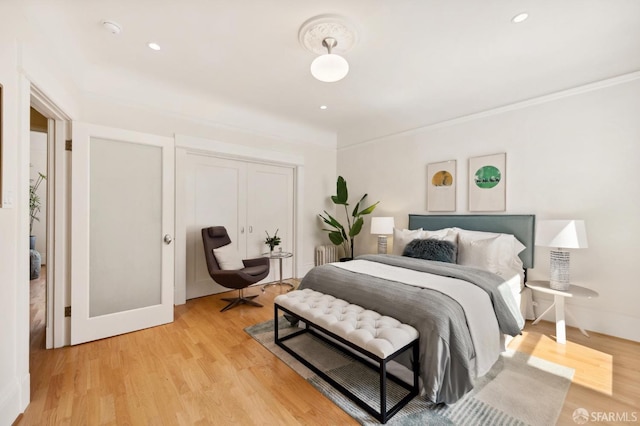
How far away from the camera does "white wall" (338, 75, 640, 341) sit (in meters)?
2.59

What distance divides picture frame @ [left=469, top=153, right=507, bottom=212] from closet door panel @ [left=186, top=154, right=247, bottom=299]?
10.6ft

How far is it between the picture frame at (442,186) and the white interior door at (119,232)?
11.0 ft

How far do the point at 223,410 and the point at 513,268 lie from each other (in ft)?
10.0

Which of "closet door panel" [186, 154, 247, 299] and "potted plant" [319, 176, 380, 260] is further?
"potted plant" [319, 176, 380, 260]

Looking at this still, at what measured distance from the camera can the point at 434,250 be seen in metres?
3.09

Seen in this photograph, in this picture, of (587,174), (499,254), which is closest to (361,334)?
(499,254)

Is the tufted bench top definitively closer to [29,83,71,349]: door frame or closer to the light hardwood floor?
the light hardwood floor

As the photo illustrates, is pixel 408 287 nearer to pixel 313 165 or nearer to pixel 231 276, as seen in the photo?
pixel 231 276

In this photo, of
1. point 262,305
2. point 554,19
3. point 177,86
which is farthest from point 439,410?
point 177,86

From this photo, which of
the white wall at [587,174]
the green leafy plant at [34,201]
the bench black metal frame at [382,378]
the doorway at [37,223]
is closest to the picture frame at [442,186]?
the white wall at [587,174]

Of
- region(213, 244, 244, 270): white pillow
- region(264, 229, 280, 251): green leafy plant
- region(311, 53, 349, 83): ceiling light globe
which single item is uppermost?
region(311, 53, 349, 83): ceiling light globe

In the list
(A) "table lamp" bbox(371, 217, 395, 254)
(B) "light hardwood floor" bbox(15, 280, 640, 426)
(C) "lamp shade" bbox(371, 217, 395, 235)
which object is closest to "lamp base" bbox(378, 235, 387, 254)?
(A) "table lamp" bbox(371, 217, 395, 254)

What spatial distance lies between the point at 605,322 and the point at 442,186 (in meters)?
2.14

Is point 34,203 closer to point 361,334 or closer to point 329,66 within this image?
point 329,66
